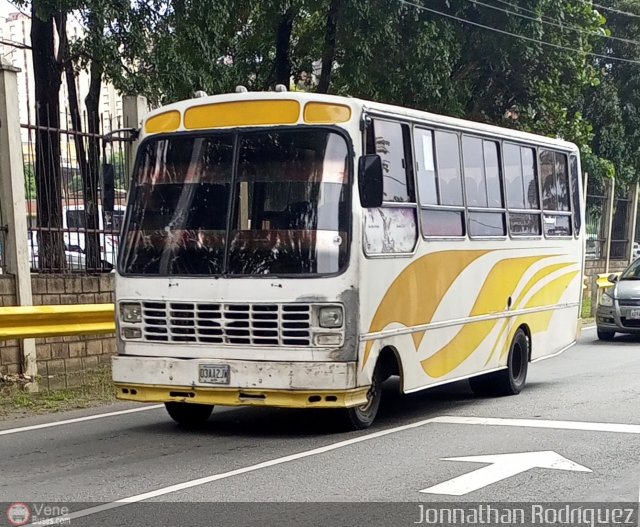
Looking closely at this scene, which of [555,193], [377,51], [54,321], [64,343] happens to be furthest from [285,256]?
[377,51]

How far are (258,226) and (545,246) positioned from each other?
16.8 feet

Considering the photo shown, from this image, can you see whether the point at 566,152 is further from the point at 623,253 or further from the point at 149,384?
the point at 623,253

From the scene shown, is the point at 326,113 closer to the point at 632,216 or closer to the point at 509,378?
the point at 509,378

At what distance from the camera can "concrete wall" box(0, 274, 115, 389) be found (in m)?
12.6

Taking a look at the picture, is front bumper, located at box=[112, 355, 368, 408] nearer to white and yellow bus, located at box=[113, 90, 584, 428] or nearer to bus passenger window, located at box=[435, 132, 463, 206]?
white and yellow bus, located at box=[113, 90, 584, 428]

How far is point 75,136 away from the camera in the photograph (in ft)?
45.7

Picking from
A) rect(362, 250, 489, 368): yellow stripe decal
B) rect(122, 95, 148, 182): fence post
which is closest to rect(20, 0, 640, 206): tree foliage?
rect(122, 95, 148, 182): fence post

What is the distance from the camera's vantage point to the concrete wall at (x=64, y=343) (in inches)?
498

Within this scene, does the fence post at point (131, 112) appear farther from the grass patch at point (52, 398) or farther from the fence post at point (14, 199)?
the grass patch at point (52, 398)

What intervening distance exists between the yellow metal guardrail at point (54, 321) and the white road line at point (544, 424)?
417cm

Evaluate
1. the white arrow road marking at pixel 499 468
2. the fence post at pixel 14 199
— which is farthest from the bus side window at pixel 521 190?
the fence post at pixel 14 199

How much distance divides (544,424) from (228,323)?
3.11 m

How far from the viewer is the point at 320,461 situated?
8.27m

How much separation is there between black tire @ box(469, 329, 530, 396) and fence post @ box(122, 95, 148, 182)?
596 centimetres
